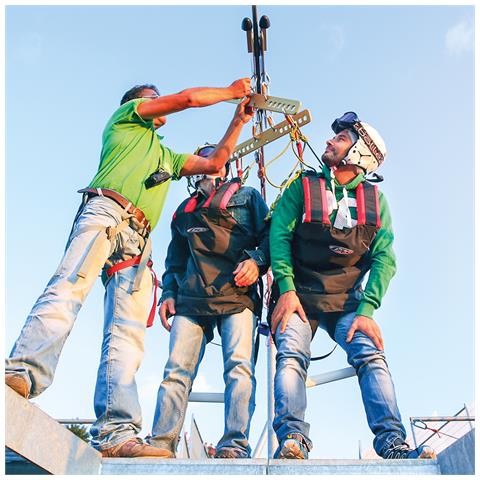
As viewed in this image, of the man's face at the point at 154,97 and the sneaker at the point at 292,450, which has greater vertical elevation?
the man's face at the point at 154,97

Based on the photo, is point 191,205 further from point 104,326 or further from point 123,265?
point 104,326

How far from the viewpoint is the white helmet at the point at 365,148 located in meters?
4.78

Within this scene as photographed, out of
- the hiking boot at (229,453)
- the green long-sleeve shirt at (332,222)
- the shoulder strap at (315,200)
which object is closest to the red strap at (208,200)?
the green long-sleeve shirt at (332,222)

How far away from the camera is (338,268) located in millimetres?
4500

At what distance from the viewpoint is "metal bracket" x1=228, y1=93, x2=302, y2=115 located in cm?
523

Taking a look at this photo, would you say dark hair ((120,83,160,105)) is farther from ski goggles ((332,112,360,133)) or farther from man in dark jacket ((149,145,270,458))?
ski goggles ((332,112,360,133))

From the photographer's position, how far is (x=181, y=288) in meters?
4.74

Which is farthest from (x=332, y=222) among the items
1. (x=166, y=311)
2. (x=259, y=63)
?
(x=259, y=63)

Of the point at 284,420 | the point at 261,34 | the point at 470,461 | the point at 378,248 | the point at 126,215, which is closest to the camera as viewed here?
the point at 470,461

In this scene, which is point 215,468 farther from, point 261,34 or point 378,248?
point 261,34

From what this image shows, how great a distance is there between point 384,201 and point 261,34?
4277 mm

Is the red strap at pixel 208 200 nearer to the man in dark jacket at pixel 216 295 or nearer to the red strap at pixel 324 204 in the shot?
the man in dark jacket at pixel 216 295

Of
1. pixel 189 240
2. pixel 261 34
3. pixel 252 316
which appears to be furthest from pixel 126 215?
pixel 261 34

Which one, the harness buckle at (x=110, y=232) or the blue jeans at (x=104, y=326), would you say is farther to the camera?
the harness buckle at (x=110, y=232)
